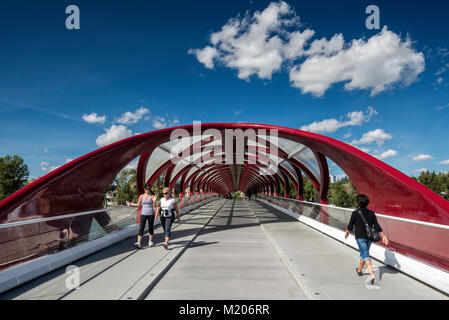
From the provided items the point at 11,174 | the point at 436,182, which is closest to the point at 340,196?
the point at 436,182

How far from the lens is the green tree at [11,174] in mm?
44312

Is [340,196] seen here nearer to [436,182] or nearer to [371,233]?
[436,182]

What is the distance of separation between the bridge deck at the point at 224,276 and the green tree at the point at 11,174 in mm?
48551

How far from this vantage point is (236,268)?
5.22m

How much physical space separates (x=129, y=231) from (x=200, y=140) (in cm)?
868

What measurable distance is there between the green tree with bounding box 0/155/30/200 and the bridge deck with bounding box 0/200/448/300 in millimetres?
48551

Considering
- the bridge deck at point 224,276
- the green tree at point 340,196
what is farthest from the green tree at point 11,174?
the green tree at point 340,196

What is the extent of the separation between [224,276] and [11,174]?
53335 mm

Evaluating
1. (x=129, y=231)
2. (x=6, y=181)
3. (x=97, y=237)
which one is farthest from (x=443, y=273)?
(x=6, y=181)

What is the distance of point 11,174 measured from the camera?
45812 mm

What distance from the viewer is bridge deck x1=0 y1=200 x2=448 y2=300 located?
12.6 ft
